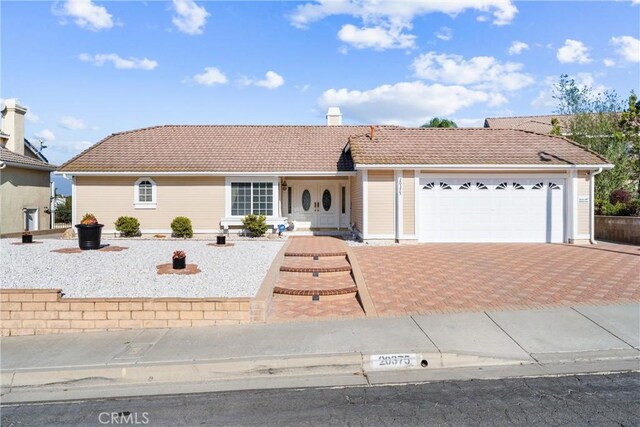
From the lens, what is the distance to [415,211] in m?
14.7

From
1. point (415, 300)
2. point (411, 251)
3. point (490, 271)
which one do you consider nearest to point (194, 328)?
point (415, 300)

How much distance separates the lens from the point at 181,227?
16.5 metres

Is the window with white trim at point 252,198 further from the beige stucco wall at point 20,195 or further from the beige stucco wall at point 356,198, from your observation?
the beige stucco wall at point 20,195

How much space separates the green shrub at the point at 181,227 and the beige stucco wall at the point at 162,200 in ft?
1.77

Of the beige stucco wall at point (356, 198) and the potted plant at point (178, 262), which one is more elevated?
the beige stucco wall at point (356, 198)

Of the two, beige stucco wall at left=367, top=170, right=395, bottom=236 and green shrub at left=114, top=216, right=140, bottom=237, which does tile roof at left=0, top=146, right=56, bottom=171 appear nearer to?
green shrub at left=114, top=216, right=140, bottom=237

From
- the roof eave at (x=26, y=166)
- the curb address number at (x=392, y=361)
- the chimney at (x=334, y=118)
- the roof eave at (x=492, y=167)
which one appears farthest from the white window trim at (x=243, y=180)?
the curb address number at (x=392, y=361)

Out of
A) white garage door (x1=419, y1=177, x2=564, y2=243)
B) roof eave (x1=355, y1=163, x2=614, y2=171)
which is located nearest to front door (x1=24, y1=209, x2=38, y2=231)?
roof eave (x1=355, y1=163, x2=614, y2=171)

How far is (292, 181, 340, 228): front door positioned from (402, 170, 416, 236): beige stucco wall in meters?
4.48

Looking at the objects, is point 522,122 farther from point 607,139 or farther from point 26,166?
point 26,166

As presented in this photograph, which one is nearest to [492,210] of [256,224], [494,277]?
[494,277]

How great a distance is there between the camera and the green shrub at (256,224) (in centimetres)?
1622
